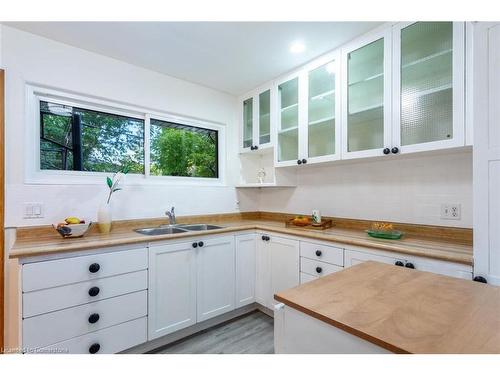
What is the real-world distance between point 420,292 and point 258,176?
2.53m

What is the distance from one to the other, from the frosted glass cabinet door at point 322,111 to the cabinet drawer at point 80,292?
177 centimetres

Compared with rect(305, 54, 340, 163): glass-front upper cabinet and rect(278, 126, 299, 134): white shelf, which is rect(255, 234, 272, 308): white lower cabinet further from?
rect(278, 126, 299, 134): white shelf

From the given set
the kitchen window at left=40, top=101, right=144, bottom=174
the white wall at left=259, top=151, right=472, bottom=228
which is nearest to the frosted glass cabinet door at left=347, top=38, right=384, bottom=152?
the white wall at left=259, top=151, right=472, bottom=228

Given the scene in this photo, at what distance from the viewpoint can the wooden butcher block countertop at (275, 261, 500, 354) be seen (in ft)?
1.83

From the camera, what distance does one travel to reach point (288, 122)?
2.61 metres

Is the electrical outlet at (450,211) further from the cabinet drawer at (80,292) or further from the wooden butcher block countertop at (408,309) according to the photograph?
the cabinet drawer at (80,292)

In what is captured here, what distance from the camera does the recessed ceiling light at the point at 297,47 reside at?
204 centimetres

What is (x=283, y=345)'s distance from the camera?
0.80 meters

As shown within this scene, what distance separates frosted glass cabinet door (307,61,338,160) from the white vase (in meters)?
1.81

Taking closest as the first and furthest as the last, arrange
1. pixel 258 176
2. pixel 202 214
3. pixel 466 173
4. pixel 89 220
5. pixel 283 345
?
pixel 283 345
pixel 466 173
pixel 89 220
pixel 202 214
pixel 258 176

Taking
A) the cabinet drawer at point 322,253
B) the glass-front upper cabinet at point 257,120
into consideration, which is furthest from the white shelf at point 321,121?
the cabinet drawer at point 322,253

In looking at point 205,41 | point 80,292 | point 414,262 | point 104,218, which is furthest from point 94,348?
point 205,41
